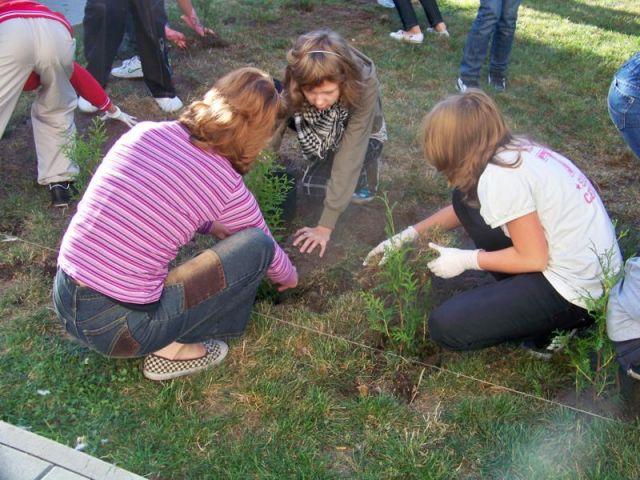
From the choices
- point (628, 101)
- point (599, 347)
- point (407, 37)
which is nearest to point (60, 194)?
point (599, 347)

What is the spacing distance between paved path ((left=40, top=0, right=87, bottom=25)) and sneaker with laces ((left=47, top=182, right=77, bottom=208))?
127 inches

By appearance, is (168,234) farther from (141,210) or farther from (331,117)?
(331,117)

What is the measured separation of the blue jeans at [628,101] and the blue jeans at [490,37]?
6.32 feet

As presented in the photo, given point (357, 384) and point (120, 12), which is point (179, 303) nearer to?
point (357, 384)

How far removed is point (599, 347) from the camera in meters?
2.24

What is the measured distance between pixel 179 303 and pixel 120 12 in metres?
2.81

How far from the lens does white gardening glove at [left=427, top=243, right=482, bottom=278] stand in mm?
2531

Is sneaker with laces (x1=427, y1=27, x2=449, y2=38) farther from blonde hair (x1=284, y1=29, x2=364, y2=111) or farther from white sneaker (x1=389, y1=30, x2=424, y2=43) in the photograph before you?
blonde hair (x1=284, y1=29, x2=364, y2=111)

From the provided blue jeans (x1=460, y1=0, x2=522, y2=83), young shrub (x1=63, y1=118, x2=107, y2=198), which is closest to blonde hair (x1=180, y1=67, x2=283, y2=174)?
young shrub (x1=63, y1=118, x2=107, y2=198)

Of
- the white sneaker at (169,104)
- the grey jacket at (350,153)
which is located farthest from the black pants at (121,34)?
the grey jacket at (350,153)

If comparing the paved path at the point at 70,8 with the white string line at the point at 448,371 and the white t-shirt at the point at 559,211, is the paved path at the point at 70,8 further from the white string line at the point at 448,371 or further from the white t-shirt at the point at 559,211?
the white t-shirt at the point at 559,211

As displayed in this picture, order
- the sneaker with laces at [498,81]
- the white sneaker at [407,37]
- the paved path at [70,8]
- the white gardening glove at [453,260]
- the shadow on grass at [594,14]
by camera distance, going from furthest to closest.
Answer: the shadow on grass at [594,14], the paved path at [70,8], the white sneaker at [407,37], the sneaker with laces at [498,81], the white gardening glove at [453,260]

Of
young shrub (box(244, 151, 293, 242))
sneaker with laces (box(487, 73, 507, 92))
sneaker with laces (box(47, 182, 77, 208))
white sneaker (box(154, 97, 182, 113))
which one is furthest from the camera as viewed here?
sneaker with laces (box(487, 73, 507, 92))

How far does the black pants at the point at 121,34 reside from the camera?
14.1ft
